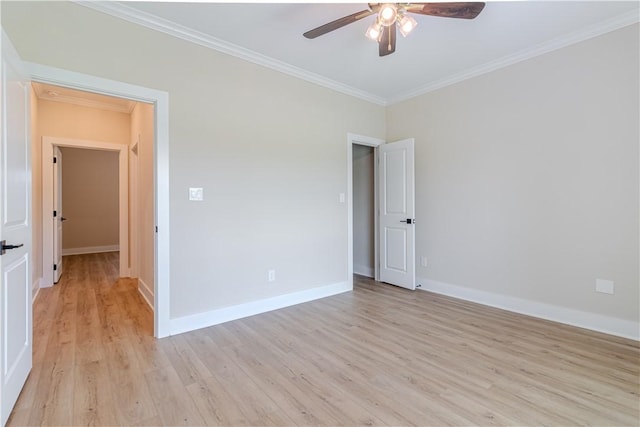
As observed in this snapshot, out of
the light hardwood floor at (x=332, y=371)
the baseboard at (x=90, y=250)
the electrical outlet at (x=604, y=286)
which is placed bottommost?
the light hardwood floor at (x=332, y=371)

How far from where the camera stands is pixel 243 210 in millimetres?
3148

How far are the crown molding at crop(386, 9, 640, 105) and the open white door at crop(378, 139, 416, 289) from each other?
2.54ft

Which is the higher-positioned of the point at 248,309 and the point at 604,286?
the point at 604,286

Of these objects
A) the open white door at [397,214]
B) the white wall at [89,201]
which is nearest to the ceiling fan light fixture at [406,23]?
the open white door at [397,214]

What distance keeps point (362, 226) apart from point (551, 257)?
263cm

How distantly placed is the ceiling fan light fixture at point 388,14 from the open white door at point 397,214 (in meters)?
2.02

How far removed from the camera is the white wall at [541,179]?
2.62 meters

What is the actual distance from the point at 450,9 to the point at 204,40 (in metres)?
2.12

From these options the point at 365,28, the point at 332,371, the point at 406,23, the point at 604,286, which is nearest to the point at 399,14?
the point at 406,23

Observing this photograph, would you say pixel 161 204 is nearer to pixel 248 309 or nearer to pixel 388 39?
pixel 248 309

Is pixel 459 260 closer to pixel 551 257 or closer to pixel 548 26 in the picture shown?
pixel 551 257

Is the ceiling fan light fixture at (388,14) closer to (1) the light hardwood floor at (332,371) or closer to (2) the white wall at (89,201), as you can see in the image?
(1) the light hardwood floor at (332,371)

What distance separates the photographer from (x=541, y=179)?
3.07 m

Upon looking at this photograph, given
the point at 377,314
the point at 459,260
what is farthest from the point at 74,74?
the point at 459,260
